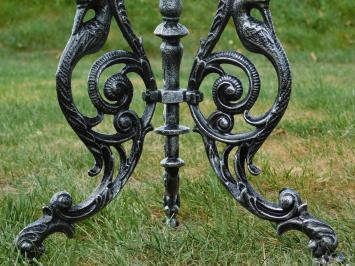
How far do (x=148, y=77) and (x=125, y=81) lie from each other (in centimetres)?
11

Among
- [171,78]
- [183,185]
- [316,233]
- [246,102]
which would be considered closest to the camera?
[316,233]

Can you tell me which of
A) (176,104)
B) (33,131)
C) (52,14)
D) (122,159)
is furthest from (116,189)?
(52,14)

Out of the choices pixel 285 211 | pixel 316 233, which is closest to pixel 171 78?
pixel 285 211

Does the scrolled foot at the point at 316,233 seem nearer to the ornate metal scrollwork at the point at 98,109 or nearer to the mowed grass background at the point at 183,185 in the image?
the mowed grass background at the point at 183,185

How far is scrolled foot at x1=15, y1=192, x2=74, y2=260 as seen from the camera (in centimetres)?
233

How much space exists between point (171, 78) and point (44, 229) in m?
0.66

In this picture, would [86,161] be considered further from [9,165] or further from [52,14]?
[52,14]

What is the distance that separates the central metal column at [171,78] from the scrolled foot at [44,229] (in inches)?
15.1

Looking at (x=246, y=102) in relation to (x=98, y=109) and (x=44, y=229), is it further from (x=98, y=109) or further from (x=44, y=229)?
(x=44, y=229)

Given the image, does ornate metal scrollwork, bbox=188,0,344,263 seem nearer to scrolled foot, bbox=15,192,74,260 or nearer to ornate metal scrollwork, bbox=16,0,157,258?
ornate metal scrollwork, bbox=16,0,157,258

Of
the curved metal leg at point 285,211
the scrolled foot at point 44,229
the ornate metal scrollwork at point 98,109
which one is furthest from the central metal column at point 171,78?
the scrolled foot at point 44,229

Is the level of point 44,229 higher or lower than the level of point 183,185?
higher

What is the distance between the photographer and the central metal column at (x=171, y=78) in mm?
2531

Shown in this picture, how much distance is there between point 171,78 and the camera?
255 centimetres
